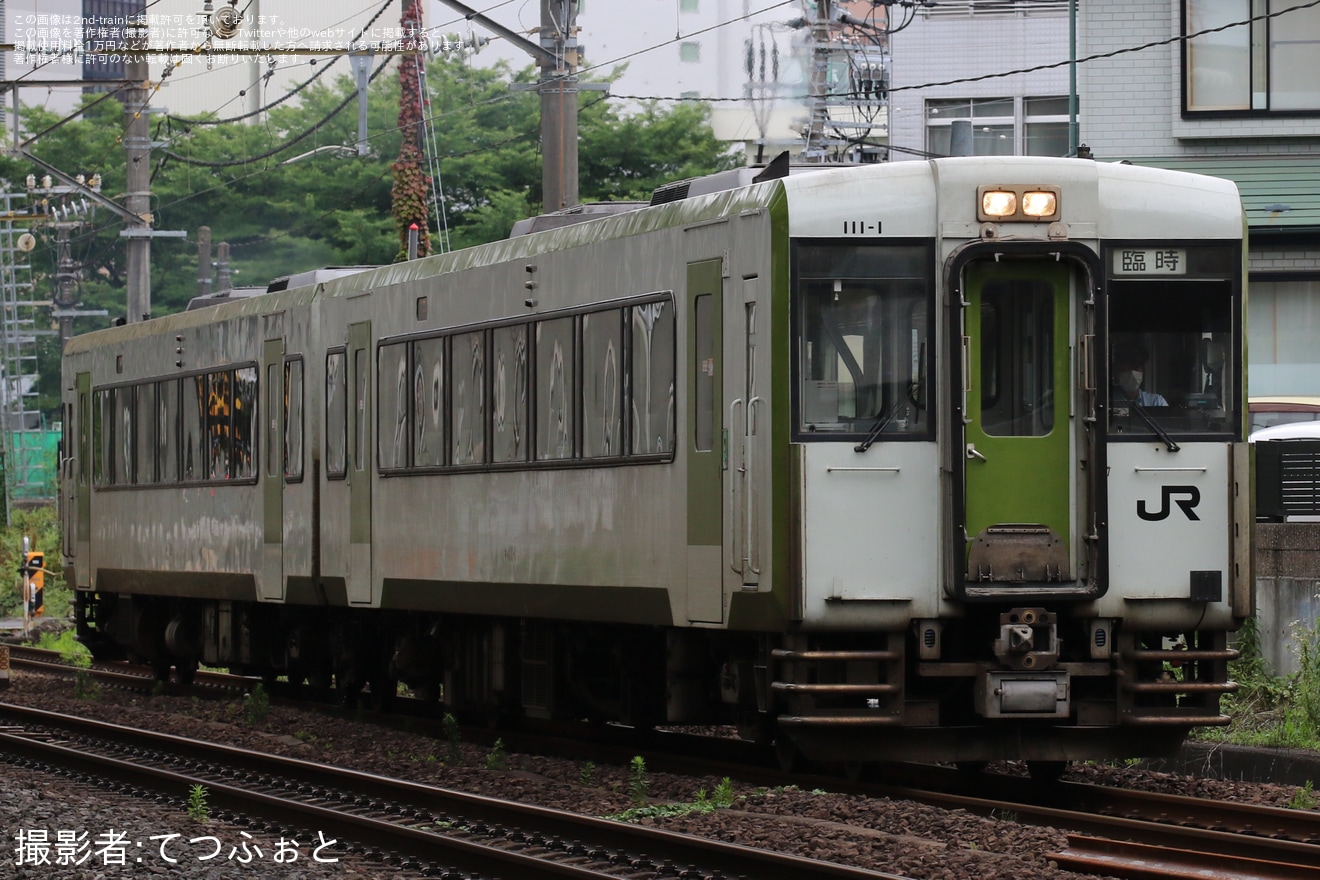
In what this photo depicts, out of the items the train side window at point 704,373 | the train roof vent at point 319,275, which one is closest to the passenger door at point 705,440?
the train side window at point 704,373

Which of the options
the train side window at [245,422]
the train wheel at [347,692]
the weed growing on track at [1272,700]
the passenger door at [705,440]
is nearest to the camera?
the passenger door at [705,440]

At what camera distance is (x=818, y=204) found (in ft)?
32.8

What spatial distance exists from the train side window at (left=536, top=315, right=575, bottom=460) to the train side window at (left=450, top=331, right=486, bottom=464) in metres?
0.78

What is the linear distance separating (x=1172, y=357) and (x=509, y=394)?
420 centimetres

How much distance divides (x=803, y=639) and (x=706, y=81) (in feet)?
229

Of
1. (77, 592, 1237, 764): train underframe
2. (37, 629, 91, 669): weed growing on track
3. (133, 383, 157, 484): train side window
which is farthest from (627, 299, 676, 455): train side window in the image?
(37, 629, 91, 669): weed growing on track

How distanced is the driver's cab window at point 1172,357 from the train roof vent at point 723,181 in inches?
69.9

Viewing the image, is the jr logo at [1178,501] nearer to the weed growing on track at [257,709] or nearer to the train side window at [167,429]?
the weed growing on track at [257,709]

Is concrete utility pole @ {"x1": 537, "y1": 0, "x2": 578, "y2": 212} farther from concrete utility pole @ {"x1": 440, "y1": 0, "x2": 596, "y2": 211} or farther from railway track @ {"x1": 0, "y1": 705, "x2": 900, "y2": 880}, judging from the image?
railway track @ {"x1": 0, "y1": 705, "x2": 900, "y2": 880}

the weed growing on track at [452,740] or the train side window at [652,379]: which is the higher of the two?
the train side window at [652,379]

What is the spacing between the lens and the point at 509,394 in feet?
41.7

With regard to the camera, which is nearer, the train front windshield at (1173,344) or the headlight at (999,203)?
the headlight at (999,203)

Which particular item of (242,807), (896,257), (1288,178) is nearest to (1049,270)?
(896,257)

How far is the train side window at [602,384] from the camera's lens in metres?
11.5
